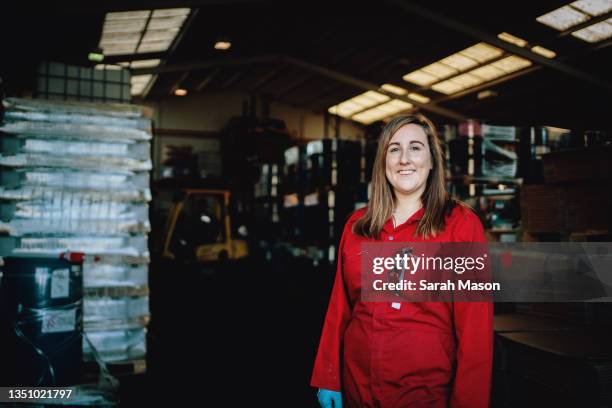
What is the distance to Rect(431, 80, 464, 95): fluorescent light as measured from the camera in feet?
50.0

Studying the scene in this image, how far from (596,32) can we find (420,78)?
541cm

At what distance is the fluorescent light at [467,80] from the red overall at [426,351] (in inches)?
530

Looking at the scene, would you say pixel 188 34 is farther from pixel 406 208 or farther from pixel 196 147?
pixel 406 208

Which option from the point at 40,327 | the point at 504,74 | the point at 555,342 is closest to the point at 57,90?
the point at 40,327

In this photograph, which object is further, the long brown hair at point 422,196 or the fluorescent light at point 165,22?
the fluorescent light at point 165,22

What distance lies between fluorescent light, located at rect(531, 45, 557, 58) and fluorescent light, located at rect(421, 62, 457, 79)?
8.22 feet

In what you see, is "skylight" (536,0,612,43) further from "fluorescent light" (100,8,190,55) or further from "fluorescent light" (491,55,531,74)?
"fluorescent light" (100,8,190,55)

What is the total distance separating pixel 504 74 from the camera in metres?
13.6

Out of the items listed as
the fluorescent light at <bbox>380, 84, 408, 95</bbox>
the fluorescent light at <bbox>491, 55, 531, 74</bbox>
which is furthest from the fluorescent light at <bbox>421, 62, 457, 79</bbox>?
the fluorescent light at <bbox>380, 84, 408, 95</bbox>

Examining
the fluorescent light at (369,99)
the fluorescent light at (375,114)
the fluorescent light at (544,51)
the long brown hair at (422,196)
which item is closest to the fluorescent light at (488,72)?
the fluorescent light at (544,51)

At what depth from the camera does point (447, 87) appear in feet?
51.1

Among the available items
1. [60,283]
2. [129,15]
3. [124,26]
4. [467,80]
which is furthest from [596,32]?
[60,283]

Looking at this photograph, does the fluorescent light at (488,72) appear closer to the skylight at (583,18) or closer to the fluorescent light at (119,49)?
the skylight at (583,18)

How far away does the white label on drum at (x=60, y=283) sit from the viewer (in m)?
3.99
